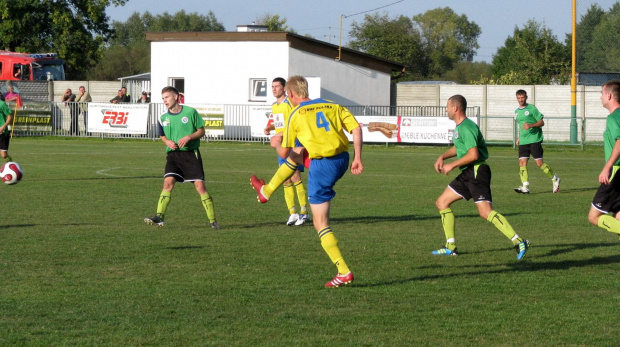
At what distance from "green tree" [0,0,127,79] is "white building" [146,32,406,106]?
2020 centimetres

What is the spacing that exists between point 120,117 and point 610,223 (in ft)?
95.4

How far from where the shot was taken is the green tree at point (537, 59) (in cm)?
5598

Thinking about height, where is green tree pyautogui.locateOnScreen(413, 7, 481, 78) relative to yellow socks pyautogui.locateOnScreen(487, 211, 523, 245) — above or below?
above

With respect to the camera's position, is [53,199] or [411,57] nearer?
[53,199]

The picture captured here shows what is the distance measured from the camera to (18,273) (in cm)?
831

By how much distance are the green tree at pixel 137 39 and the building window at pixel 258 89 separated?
225ft

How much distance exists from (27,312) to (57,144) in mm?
27735

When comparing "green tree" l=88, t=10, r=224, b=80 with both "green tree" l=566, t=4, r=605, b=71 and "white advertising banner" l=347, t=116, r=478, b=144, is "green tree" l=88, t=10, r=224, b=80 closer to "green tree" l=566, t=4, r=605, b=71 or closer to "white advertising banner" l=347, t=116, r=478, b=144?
"green tree" l=566, t=4, r=605, b=71

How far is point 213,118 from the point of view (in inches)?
1387

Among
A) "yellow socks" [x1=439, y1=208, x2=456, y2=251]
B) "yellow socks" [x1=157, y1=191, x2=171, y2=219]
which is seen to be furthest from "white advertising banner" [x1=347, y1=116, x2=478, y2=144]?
"yellow socks" [x1=439, y1=208, x2=456, y2=251]

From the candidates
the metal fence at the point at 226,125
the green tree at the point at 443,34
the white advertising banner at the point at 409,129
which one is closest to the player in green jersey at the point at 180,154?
the white advertising banner at the point at 409,129

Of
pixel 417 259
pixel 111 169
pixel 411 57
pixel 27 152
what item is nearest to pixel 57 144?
pixel 27 152

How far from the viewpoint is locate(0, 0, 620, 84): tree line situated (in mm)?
57438

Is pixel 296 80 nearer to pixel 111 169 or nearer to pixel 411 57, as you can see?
pixel 111 169
